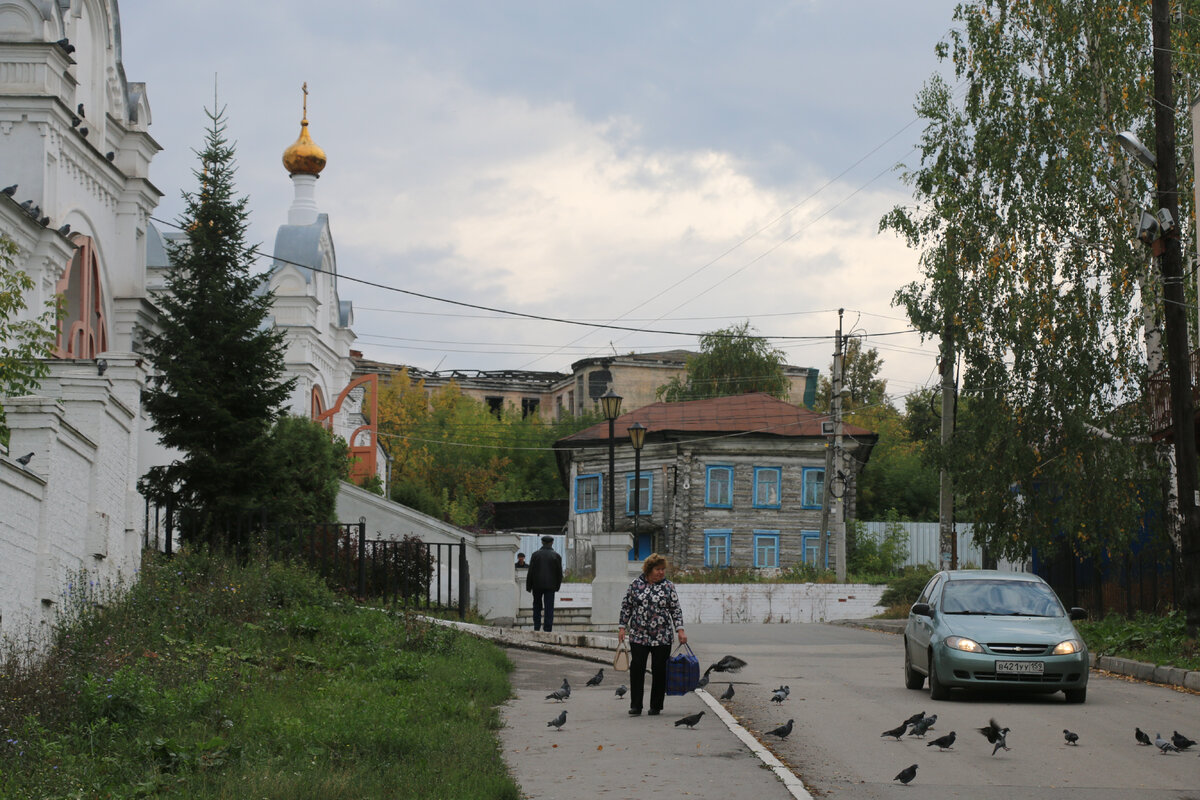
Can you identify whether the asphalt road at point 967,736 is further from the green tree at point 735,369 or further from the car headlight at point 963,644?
the green tree at point 735,369

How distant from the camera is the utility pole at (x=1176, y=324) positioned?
20.1 metres

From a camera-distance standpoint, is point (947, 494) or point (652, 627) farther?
point (947, 494)

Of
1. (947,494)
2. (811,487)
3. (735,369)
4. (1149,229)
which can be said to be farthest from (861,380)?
(1149,229)

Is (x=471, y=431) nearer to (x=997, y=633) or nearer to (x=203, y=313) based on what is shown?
(x=203, y=313)

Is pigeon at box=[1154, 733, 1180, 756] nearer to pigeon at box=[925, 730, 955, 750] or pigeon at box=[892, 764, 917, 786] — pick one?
pigeon at box=[925, 730, 955, 750]

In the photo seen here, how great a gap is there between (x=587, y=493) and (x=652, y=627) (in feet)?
145

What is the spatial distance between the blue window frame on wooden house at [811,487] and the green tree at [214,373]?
33251mm

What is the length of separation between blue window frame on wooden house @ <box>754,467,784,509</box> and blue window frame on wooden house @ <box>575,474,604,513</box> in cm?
661

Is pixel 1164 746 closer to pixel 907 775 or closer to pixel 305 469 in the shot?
pixel 907 775

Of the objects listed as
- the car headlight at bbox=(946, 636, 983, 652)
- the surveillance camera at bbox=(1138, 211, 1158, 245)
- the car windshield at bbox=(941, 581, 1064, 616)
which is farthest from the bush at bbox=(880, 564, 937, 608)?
the car headlight at bbox=(946, 636, 983, 652)

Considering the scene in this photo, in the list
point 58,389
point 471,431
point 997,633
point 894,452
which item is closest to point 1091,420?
point 997,633

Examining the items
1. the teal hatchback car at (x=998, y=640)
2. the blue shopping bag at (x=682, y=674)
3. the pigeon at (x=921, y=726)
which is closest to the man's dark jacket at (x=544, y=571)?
the teal hatchback car at (x=998, y=640)

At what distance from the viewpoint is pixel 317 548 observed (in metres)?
23.4

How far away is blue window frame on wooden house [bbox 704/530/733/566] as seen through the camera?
52875mm
